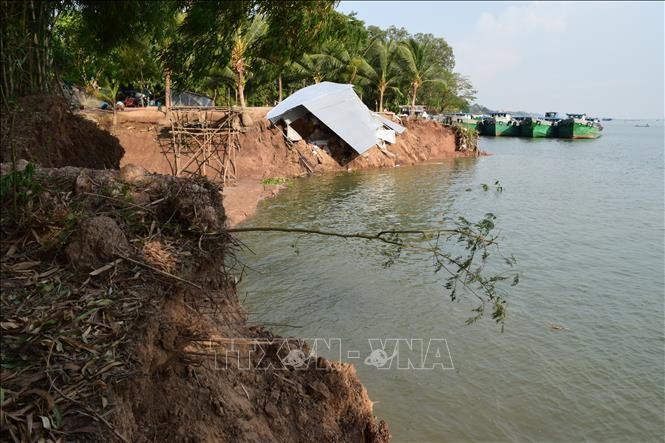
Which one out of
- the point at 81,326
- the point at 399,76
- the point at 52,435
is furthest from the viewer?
the point at 399,76

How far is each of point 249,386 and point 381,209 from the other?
1427 centimetres

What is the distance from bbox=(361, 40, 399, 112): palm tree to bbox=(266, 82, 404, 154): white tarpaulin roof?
8.96 metres

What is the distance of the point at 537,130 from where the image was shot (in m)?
55.9

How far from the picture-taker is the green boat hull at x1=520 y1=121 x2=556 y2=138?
55.6m

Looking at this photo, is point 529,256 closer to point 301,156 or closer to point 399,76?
point 301,156

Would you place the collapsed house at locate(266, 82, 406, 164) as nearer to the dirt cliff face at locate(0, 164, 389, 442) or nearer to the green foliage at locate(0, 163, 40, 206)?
the dirt cliff face at locate(0, 164, 389, 442)

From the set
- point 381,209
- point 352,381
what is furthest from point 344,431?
point 381,209

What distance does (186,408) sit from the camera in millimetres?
3242

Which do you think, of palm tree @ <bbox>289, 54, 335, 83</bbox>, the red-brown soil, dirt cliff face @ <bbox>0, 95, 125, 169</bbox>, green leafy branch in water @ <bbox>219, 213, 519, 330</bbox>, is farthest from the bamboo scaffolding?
palm tree @ <bbox>289, 54, 335, 83</bbox>

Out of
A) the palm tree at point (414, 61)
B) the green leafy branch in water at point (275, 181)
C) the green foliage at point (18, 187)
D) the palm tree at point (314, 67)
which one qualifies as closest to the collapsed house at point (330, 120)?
the green leafy branch in water at point (275, 181)

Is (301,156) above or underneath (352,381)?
above

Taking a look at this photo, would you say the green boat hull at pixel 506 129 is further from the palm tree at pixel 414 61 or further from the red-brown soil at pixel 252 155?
the red-brown soil at pixel 252 155

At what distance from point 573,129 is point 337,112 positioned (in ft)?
129

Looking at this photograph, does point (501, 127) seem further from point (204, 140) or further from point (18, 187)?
point (18, 187)
